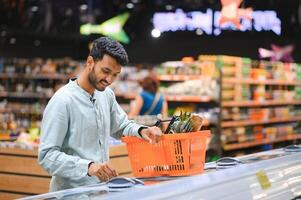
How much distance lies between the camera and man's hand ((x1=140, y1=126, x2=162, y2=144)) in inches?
106

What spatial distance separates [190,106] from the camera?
10.3 metres

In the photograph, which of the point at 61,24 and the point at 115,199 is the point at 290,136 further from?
the point at 115,199

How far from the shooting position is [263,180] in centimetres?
293

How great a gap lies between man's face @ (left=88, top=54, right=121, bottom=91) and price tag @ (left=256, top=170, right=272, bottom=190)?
2.96 ft

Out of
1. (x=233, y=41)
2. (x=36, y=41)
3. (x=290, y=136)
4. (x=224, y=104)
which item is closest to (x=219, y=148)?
(x=224, y=104)

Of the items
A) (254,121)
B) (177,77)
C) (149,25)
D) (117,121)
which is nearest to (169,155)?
(117,121)

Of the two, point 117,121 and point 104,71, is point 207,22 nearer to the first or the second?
point 117,121

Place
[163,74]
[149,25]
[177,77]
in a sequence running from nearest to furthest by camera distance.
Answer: [177,77] < [163,74] < [149,25]

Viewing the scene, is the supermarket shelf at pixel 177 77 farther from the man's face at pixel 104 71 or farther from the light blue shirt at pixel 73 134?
the man's face at pixel 104 71

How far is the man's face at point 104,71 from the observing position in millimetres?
2748

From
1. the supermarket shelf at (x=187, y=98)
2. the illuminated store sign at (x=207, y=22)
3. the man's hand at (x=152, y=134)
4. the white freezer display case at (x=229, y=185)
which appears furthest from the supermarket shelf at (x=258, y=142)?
the man's hand at (x=152, y=134)

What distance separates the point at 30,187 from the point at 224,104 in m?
5.28

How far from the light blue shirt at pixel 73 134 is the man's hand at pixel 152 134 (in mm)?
110

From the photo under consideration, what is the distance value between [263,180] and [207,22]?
11513 millimetres
